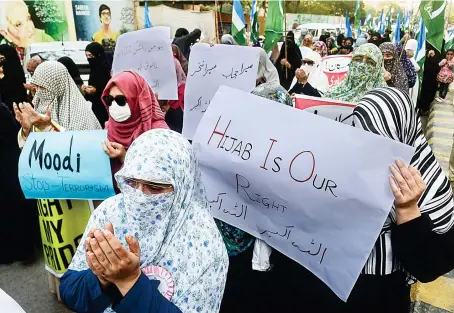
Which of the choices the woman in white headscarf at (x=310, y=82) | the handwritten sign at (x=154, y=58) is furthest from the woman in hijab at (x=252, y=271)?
the woman in white headscarf at (x=310, y=82)

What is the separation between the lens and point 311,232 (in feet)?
4.60

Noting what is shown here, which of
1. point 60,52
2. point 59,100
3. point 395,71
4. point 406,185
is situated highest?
point 406,185

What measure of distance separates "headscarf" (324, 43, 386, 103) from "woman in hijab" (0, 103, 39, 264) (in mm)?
2381

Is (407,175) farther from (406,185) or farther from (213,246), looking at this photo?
(213,246)

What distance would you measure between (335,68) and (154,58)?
189 cm

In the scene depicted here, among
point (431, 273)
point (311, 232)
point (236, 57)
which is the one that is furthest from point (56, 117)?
point (431, 273)

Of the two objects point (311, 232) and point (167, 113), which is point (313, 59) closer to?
point (167, 113)

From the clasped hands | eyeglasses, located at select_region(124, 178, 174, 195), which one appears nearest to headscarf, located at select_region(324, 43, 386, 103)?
eyeglasses, located at select_region(124, 178, 174, 195)

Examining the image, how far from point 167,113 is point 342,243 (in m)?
2.71

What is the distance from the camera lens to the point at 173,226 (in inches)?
52.7

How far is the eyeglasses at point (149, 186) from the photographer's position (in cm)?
128

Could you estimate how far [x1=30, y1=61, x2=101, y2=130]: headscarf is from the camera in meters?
2.57

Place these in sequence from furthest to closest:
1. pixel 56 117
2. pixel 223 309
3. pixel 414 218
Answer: pixel 56 117 → pixel 223 309 → pixel 414 218

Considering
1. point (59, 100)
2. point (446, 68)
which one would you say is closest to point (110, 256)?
point (59, 100)
